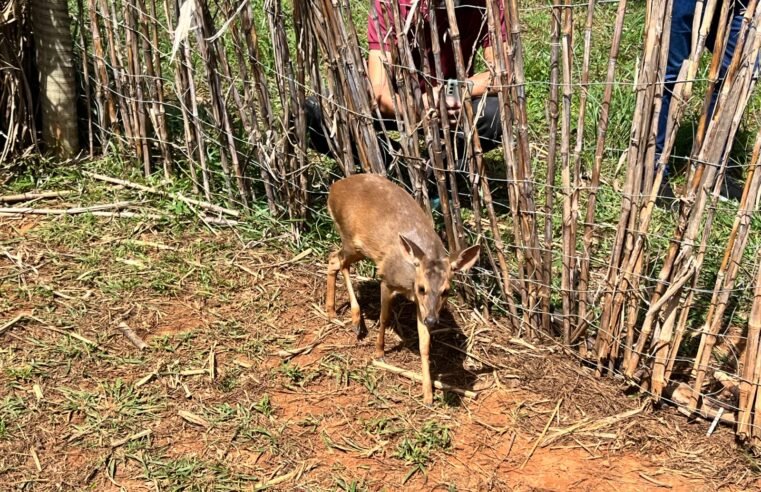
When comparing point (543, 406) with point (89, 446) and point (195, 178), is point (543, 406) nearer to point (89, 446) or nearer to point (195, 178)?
point (89, 446)

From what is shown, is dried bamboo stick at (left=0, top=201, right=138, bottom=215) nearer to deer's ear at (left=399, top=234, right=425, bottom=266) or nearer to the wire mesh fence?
the wire mesh fence

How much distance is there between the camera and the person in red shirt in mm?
3730

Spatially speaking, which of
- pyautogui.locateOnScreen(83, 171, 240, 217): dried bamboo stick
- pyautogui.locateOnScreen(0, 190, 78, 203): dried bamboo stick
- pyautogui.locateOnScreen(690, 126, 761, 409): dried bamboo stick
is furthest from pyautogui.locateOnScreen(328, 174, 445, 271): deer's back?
pyautogui.locateOnScreen(0, 190, 78, 203): dried bamboo stick

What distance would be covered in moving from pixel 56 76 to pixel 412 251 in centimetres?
278

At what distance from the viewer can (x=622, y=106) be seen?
570 cm

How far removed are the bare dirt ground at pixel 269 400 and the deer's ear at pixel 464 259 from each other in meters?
0.63

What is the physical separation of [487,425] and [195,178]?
7.87 ft

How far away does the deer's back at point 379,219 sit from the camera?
3789 mm

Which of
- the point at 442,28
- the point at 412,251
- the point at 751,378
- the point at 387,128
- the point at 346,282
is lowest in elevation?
the point at 751,378

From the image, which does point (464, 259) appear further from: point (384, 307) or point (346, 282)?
point (346, 282)

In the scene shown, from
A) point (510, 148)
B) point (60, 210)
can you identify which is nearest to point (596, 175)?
point (510, 148)

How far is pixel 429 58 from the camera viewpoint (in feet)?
14.5

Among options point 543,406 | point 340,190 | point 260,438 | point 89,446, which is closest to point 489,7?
point 340,190

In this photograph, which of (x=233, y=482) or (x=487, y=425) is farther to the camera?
(x=487, y=425)
